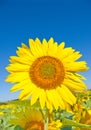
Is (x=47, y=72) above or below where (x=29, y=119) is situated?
above

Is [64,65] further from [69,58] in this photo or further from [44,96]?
[44,96]

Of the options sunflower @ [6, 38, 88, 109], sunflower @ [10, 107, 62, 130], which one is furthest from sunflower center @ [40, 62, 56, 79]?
sunflower @ [10, 107, 62, 130]

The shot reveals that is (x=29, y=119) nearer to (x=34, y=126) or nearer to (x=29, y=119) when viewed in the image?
(x=29, y=119)

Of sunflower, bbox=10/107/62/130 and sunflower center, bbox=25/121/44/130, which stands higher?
sunflower, bbox=10/107/62/130

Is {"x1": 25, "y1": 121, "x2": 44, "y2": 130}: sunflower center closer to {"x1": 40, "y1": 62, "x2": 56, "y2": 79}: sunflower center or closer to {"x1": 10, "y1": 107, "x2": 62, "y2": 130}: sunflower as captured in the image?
{"x1": 10, "y1": 107, "x2": 62, "y2": 130}: sunflower

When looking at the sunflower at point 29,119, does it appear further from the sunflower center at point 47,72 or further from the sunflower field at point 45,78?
the sunflower center at point 47,72

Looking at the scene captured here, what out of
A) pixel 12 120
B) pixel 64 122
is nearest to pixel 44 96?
pixel 12 120

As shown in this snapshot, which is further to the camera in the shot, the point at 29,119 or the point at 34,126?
the point at 29,119

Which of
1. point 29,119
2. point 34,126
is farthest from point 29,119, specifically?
point 34,126
